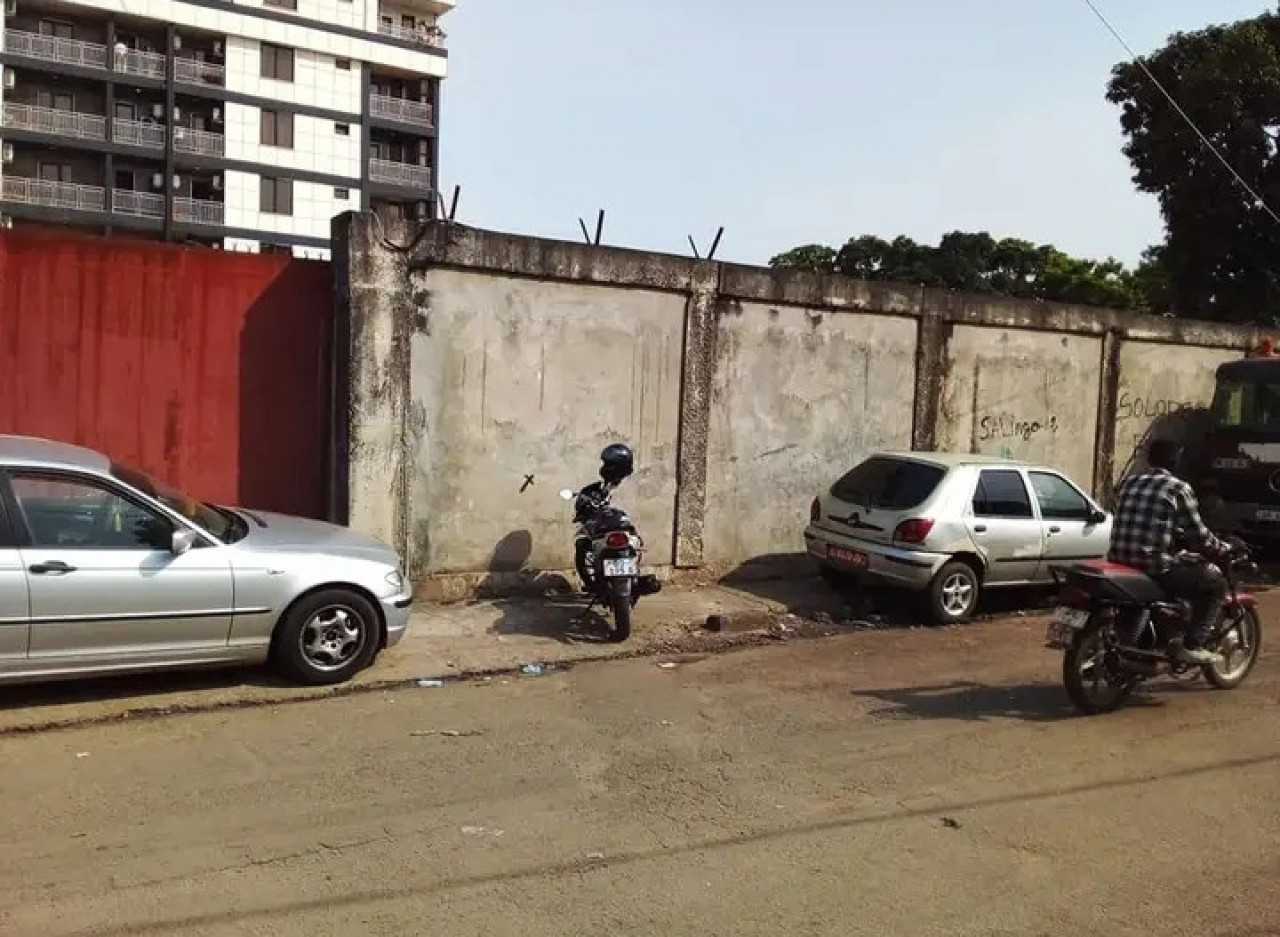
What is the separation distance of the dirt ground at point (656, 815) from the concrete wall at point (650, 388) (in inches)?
106

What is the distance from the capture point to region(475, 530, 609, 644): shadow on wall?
29.1 feet

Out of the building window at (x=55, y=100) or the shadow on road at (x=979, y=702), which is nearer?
the shadow on road at (x=979, y=702)

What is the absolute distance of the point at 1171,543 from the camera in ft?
22.8

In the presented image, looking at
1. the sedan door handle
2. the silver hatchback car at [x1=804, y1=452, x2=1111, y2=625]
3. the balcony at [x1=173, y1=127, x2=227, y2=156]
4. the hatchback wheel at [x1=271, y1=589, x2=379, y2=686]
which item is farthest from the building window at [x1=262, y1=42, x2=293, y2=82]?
the sedan door handle

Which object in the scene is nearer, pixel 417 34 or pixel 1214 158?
pixel 1214 158

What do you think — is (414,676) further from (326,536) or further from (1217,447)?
(1217,447)

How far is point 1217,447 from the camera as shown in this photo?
45.4 feet

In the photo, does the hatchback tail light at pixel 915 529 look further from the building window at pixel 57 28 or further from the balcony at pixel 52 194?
the building window at pixel 57 28

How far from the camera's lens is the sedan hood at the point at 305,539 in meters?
6.91

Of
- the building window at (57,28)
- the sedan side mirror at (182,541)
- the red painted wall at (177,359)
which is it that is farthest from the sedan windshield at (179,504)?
the building window at (57,28)

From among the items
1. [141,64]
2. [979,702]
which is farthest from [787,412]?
[141,64]

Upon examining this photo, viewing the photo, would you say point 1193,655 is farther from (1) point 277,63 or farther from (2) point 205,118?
(1) point 277,63

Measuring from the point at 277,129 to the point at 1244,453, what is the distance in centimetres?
4774

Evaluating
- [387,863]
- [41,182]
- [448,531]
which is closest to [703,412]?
[448,531]
